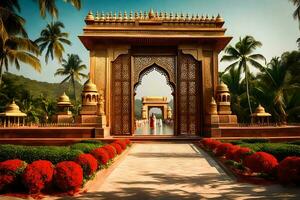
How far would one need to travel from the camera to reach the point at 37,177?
620 cm

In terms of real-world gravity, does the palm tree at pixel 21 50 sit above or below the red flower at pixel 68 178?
above

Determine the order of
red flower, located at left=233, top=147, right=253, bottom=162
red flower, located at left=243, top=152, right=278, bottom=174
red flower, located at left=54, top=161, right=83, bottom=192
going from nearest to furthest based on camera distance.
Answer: red flower, located at left=54, top=161, right=83, bottom=192 → red flower, located at left=243, top=152, right=278, bottom=174 → red flower, located at left=233, top=147, right=253, bottom=162

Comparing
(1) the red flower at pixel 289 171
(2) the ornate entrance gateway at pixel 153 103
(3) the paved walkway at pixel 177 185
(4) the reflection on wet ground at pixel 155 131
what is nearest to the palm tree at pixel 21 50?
(4) the reflection on wet ground at pixel 155 131

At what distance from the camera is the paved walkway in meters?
6.05

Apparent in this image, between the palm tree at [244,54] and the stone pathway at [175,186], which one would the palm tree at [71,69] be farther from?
the stone pathway at [175,186]

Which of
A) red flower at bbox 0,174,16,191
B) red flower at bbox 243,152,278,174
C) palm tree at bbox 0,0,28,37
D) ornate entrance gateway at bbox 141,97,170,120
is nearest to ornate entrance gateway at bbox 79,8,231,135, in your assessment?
palm tree at bbox 0,0,28,37

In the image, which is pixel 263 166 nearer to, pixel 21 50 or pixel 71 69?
pixel 21 50

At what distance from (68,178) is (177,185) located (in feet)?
7.87

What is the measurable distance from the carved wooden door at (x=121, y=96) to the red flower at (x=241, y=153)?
11.8 m

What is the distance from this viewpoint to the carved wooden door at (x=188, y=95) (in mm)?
20734

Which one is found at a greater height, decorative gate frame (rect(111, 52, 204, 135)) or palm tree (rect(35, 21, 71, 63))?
palm tree (rect(35, 21, 71, 63))

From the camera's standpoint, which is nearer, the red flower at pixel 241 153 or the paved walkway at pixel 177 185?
the paved walkway at pixel 177 185

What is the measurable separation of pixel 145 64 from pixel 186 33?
347 cm

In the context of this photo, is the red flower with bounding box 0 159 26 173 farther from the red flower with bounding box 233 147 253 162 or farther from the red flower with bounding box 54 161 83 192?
the red flower with bounding box 233 147 253 162
